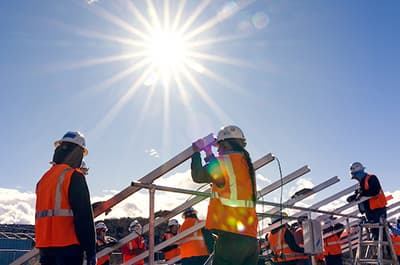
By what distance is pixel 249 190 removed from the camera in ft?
14.4

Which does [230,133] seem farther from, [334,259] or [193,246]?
[334,259]

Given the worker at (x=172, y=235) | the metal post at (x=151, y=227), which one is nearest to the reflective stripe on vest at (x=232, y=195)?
Result: the metal post at (x=151, y=227)

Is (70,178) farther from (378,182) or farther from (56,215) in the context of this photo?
(378,182)

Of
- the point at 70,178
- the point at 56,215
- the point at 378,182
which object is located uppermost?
the point at 378,182

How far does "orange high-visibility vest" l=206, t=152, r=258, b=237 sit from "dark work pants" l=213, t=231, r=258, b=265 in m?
0.06

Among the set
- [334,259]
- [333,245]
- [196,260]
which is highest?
[333,245]

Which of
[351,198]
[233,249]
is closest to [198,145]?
[233,249]

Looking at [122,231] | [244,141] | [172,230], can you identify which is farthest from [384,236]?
[122,231]

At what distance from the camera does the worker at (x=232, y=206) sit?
4.18m

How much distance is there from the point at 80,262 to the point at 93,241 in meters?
0.25

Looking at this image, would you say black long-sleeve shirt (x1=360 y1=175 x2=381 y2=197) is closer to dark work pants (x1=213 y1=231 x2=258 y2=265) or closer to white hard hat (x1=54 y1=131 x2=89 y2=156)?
dark work pants (x1=213 y1=231 x2=258 y2=265)

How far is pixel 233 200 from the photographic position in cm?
428

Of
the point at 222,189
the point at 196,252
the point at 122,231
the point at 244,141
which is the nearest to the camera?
the point at 222,189

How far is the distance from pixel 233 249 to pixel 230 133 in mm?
1262
